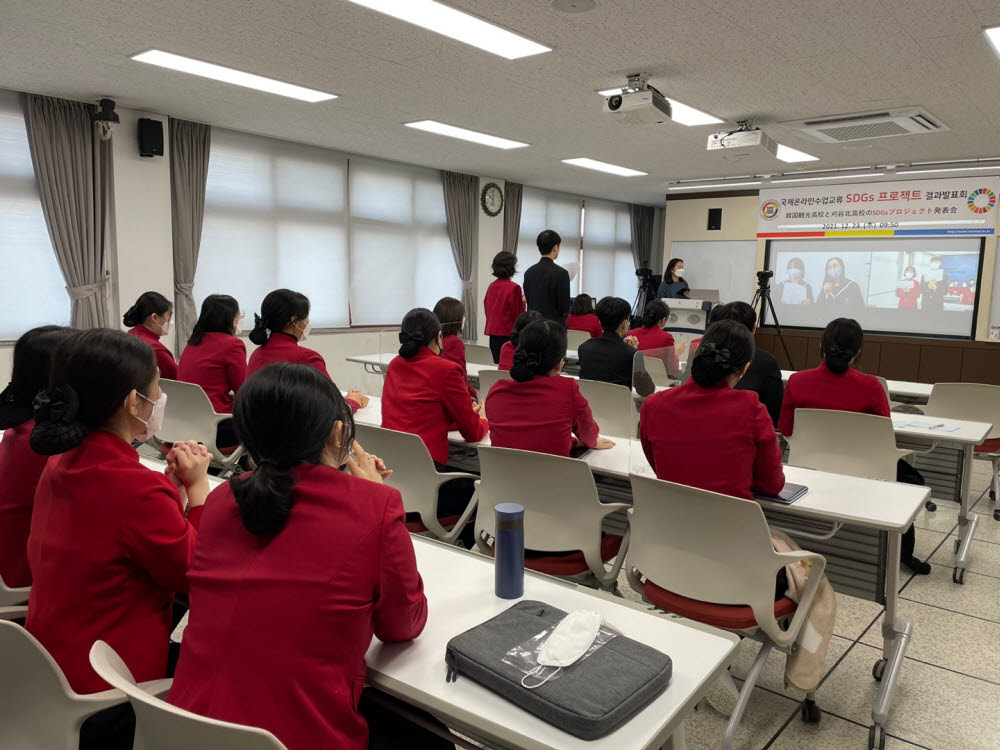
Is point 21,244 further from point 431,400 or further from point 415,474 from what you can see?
point 415,474

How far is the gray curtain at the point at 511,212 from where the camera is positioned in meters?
9.43

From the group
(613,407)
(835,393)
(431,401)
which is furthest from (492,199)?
(431,401)

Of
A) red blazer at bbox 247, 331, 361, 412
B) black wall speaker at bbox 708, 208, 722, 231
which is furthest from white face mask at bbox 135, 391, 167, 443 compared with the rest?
black wall speaker at bbox 708, 208, 722, 231

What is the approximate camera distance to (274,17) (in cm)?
344

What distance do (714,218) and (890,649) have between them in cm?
845

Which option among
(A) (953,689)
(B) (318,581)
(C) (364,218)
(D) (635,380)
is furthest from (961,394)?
(C) (364,218)

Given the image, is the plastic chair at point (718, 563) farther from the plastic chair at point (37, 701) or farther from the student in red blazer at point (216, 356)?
the student in red blazer at point (216, 356)

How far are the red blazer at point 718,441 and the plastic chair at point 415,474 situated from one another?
77cm

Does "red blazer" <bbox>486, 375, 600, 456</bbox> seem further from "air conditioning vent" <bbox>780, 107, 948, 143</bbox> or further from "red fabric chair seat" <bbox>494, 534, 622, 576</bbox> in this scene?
"air conditioning vent" <bbox>780, 107, 948, 143</bbox>

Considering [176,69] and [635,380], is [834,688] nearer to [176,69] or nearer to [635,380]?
[635,380]

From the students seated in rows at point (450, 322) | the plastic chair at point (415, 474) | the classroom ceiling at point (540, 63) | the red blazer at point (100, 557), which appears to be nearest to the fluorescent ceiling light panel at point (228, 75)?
the classroom ceiling at point (540, 63)

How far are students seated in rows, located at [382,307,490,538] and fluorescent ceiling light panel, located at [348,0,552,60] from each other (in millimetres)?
1498

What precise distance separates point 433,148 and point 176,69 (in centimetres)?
293

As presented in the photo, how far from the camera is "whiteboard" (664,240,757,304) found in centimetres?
964
